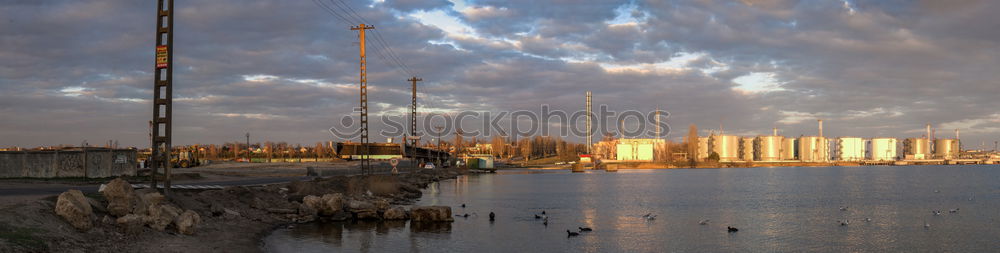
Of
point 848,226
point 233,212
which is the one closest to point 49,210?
point 233,212

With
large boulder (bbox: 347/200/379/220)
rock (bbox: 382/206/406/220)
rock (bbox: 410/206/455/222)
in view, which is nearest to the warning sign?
large boulder (bbox: 347/200/379/220)

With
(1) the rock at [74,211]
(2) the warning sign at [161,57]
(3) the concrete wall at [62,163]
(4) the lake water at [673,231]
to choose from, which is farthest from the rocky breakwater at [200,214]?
(3) the concrete wall at [62,163]

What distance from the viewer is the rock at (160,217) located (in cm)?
2320

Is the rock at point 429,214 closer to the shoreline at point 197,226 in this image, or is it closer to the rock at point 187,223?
the shoreline at point 197,226

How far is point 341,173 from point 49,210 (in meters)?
52.5

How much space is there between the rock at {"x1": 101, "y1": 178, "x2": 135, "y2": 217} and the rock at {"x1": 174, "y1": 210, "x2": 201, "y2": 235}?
1.64 m

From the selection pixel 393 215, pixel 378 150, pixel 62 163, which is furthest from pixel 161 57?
pixel 378 150

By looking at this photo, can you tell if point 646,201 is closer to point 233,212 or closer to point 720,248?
point 720,248

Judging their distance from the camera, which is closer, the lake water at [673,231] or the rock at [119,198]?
the rock at [119,198]

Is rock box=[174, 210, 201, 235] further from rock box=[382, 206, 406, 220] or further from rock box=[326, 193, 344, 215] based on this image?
rock box=[382, 206, 406, 220]

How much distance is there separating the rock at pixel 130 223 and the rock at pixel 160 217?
0.33 m

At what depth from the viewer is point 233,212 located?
104ft

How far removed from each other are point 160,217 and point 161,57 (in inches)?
290

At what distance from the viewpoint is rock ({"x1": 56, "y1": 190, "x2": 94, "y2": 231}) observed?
65.8 ft
